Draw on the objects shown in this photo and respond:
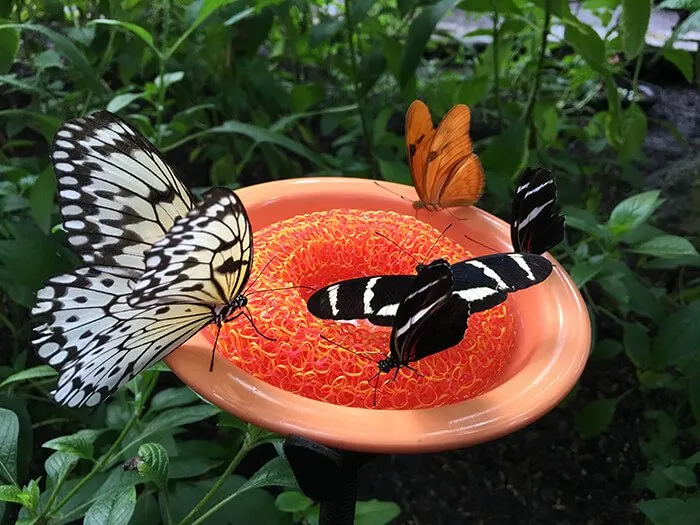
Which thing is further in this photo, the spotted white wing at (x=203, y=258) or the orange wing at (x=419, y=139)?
the orange wing at (x=419, y=139)

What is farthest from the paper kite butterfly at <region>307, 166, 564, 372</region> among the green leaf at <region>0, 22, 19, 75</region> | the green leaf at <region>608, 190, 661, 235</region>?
the green leaf at <region>0, 22, 19, 75</region>

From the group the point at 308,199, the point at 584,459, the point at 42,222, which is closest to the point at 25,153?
Answer: the point at 42,222

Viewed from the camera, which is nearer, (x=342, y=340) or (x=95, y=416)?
(x=342, y=340)

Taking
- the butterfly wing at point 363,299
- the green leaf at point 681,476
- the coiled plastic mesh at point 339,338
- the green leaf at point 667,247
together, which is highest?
the butterfly wing at point 363,299

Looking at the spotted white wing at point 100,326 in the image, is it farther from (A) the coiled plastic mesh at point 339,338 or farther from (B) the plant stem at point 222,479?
(B) the plant stem at point 222,479

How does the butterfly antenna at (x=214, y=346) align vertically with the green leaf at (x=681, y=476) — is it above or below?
above

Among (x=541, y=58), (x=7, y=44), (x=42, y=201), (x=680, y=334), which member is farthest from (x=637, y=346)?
(x=7, y=44)

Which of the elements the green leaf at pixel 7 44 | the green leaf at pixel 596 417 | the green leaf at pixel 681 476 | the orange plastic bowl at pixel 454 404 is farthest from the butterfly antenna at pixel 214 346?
the green leaf at pixel 596 417

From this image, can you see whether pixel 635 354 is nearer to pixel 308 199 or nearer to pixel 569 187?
pixel 569 187

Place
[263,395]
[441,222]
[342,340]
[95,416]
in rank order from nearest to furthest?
[263,395]
[342,340]
[441,222]
[95,416]
